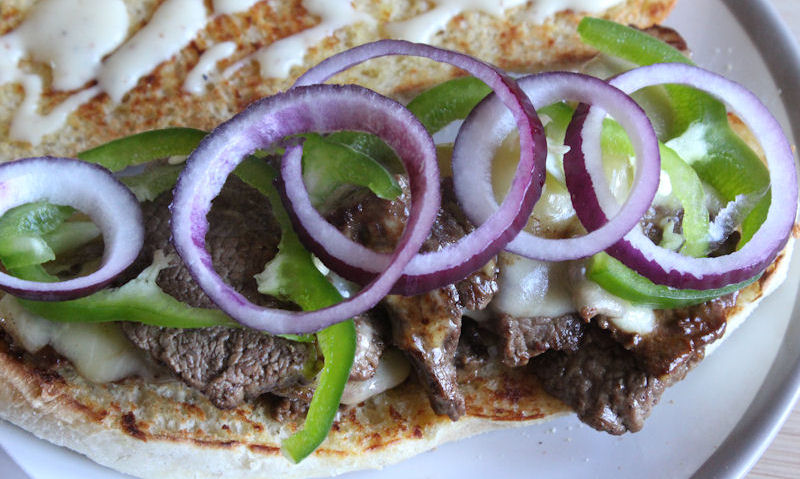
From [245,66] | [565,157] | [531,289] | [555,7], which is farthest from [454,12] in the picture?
[531,289]

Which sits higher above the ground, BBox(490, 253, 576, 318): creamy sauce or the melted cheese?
BBox(490, 253, 576, 318): creamy sauce

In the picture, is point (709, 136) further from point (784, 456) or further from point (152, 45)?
point (152, 45)

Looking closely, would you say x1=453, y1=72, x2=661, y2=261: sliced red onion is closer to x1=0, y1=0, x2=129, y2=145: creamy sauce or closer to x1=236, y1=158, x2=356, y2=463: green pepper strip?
x1=236, y1=158, x2=356, y2=463: green pepper strip

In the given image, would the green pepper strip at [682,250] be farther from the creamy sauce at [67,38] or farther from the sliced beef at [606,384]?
the creamy sauce at [67,38]

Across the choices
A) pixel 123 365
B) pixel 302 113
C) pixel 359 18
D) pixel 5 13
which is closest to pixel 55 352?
pixel 123 365

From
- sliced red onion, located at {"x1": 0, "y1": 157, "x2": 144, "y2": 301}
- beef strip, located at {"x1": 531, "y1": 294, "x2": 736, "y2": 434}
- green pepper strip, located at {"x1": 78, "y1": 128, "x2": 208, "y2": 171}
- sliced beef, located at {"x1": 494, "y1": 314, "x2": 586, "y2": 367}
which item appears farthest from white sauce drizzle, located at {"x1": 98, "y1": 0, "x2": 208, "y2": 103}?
beef strip, located at {"x1": 531, "y1": 294, "x2": 736, "y2": 434}

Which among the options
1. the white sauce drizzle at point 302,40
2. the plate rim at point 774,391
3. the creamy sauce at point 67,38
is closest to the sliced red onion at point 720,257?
the plate rim at point 774,391
